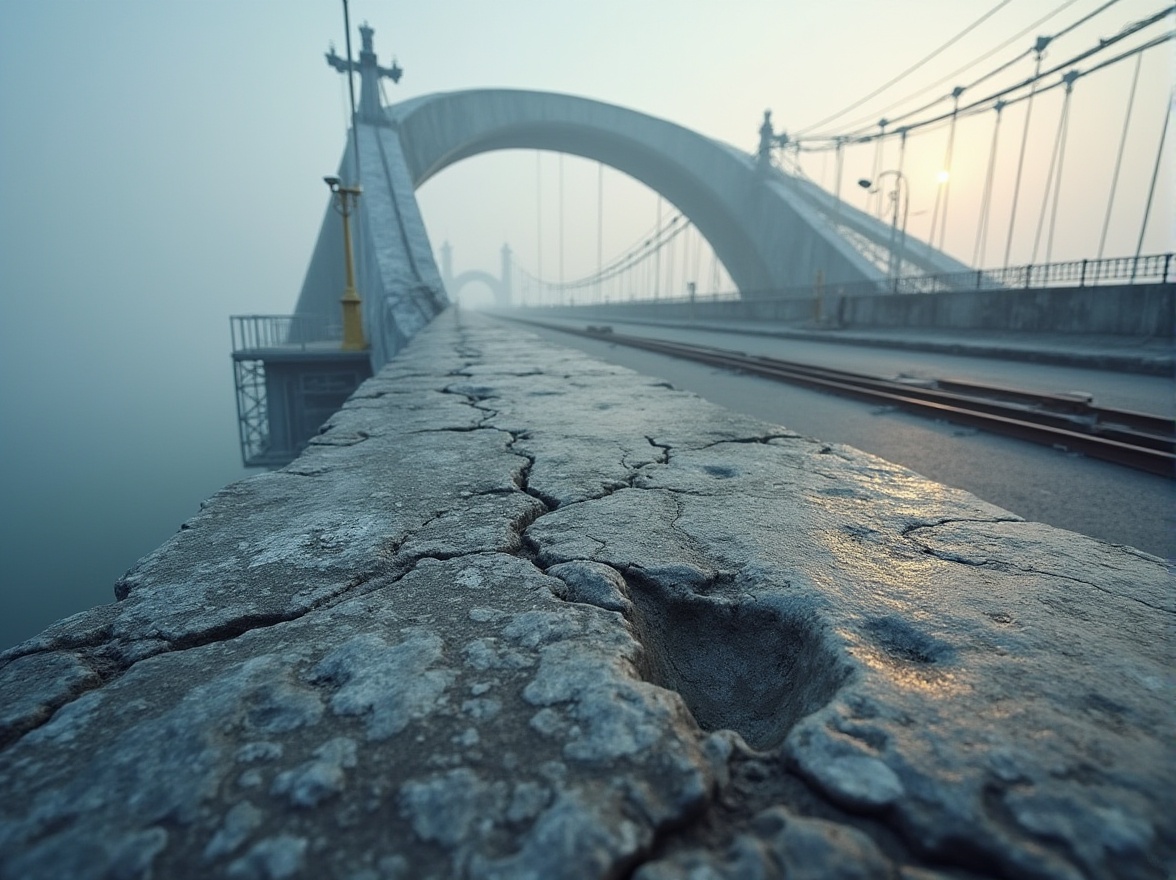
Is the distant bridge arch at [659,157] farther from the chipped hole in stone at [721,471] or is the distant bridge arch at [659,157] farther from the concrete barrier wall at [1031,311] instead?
the chipped hole in stone at [721,471]

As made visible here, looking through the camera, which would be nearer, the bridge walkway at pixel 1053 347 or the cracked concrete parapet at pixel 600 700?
the cracked concrete parapet at pixel 600 700

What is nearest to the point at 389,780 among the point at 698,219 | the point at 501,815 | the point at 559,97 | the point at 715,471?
the point at 501,815

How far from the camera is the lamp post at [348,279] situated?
30.7ft

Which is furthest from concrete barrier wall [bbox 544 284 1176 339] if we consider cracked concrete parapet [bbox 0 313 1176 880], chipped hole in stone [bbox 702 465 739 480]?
cracked concrete parapet [bbox 0 313 1176 880]

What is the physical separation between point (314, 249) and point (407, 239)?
13.5 metres

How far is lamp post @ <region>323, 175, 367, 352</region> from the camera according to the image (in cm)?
936

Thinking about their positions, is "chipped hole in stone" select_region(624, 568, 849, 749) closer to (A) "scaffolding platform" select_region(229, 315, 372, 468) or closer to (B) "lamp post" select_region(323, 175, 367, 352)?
(B) "lamp post" select_region(323, 175, 367, 352)

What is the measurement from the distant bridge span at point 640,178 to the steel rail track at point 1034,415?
14.9 metres

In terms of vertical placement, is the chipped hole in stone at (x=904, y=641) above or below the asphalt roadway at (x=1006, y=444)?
above

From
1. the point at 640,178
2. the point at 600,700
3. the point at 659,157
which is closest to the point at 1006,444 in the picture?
the point at 600,700

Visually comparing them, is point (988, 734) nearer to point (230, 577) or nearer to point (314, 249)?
point (230, 577)

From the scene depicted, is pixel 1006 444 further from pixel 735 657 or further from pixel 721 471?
pixel 735 657

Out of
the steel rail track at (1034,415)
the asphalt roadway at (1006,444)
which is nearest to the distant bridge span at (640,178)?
the asphalt roadway at (1006,444)

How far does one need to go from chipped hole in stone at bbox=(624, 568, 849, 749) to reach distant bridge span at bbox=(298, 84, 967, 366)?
17.7m
